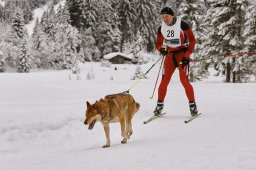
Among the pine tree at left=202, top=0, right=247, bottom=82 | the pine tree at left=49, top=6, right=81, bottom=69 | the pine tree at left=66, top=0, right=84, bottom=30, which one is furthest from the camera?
the pine tree at left=66, top=0, right=84, bottom=30

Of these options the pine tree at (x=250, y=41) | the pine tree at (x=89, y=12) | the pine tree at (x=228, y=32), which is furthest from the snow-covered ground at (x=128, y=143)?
the pine tree at (x=89, y=12)

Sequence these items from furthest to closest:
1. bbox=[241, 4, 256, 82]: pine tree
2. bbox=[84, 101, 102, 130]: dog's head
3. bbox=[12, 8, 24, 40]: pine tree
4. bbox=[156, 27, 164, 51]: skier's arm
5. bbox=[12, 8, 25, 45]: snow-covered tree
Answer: bbox=[12, 8, 24, 40]: pine tree
bbox=[12, 8, 25, 45]: snow-covered tree
bbox=[241, 4, 256, 82]: pine tree
bbox=[156, 27, 164, 51]: skier's arm
bbox=[84, 101, 102, 130]: dog's head

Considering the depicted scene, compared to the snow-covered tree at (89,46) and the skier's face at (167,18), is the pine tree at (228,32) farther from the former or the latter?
the snow-covered tree at (89,46)

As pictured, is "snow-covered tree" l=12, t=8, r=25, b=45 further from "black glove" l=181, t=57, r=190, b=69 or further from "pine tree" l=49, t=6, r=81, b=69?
"black glove" l=181, t=57, r=190, b=69

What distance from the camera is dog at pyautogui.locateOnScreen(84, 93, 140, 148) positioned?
6008 mm

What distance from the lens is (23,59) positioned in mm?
60250

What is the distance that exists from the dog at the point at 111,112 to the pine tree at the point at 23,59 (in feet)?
186

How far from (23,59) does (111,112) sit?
57493mm

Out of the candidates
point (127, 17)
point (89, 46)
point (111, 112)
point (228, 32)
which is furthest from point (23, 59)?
point (111, 112)

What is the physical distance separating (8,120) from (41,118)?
34.8 inches

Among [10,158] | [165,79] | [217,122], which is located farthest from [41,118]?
[217,122]

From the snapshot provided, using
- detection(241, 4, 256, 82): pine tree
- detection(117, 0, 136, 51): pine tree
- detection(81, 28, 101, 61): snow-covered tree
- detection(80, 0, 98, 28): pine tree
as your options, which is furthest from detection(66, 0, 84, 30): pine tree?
detection(241, 4, 256, 82): pine tree

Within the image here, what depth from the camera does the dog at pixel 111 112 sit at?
6008mm

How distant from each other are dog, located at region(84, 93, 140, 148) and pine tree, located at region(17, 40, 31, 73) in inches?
2232
